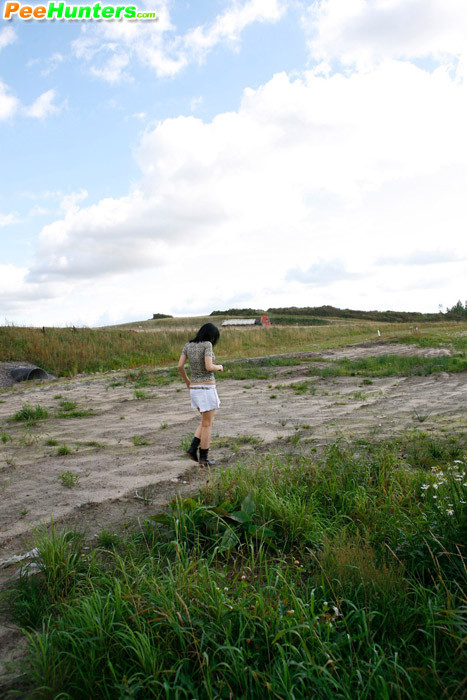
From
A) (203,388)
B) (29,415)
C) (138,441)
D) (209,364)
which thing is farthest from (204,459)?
(29,415)

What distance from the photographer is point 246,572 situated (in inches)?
129

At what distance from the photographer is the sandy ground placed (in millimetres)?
4523

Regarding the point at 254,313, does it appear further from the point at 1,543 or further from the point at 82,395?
the point at 1,543

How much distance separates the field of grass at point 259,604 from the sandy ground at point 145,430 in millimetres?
417

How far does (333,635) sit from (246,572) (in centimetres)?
87

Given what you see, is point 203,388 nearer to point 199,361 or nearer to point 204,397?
point 204,397

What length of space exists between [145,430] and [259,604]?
18.4 ft

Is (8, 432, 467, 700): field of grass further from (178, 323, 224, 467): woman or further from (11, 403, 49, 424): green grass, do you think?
(11, 403, 49, 424): green grass

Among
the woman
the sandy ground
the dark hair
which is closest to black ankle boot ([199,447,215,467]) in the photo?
the woman

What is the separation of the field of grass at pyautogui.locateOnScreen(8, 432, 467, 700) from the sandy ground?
417 mm

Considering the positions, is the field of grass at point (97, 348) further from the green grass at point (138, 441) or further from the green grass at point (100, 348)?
the green grass at point (138, 441)

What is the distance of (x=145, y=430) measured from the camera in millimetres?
7988

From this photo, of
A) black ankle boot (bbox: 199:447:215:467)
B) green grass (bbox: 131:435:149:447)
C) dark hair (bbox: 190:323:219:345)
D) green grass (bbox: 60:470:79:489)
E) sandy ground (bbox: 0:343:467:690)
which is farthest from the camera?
green grass (bbox: 131:435:149:447)

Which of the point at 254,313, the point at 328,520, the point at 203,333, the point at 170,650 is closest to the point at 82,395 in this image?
the point at 203,333
